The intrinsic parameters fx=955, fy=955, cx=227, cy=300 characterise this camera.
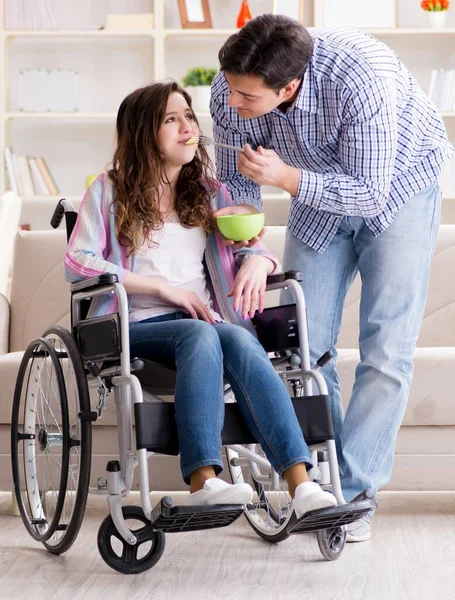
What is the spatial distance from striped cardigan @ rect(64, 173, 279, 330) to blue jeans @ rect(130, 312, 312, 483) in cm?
17

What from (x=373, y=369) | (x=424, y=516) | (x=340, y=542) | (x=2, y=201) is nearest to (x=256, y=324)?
(x=373, y=369)

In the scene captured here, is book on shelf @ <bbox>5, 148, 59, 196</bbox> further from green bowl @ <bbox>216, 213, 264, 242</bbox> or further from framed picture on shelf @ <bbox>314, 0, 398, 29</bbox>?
green bowl @ <bbox>216, 213, 264, 242</bbox>

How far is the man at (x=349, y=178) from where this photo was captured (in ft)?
6.08

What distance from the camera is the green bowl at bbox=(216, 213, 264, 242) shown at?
77.2 inches

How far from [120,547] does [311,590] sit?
500 mm

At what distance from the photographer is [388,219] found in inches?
79.5

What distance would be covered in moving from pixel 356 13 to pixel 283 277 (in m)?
3.06

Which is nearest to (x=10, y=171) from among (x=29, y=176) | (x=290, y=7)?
(x=29, y=176)

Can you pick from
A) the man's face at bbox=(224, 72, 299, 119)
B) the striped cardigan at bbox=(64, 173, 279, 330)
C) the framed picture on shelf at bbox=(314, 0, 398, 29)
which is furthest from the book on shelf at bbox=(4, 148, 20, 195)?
the man's face at bbox=(224, 72, 299, 119)

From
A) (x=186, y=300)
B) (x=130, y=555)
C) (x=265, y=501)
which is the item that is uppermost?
(x=186, y=300)

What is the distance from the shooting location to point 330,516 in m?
1.62

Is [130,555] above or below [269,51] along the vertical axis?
below

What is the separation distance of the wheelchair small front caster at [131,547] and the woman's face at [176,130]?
30.7 inches

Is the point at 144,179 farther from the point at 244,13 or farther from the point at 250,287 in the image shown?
the point at 244,13
